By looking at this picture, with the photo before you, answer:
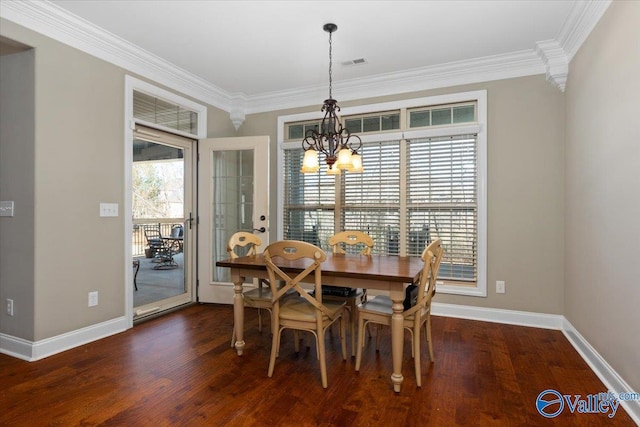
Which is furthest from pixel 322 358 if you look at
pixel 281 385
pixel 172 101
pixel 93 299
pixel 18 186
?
pixel 172 101

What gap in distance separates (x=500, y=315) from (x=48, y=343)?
161 inches

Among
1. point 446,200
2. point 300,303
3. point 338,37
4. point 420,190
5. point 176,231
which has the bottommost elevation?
point 300,303

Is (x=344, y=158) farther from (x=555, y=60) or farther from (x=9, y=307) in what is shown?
(x=9, y=307)

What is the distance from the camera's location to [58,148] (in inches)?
111

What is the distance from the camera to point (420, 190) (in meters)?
3.96

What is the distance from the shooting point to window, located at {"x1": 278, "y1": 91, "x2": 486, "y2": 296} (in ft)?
12.3

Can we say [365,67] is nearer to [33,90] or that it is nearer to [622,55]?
[622,55]

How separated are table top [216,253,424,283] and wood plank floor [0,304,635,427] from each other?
0.72 meters

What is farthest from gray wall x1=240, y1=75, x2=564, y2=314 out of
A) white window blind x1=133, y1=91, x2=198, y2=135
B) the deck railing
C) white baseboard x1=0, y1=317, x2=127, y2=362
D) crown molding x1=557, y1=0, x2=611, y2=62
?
white baseboard x1=0, y1=317, x2=127, y2=362

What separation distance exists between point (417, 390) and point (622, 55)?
8.06ft

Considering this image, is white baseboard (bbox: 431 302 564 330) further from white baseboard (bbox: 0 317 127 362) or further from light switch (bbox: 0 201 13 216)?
light switch (bbox: 0 201 13 216)

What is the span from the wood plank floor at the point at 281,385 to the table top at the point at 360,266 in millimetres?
720

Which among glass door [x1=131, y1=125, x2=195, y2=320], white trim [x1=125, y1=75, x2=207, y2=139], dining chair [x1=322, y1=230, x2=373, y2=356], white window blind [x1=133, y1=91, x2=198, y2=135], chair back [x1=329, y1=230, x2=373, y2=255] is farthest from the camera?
glass door [x1=131, y1=125, x2=195, y2=320]

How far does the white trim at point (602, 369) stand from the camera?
6.45 ft
